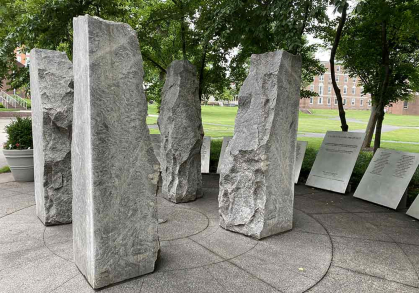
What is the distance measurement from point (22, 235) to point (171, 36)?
9024 mm

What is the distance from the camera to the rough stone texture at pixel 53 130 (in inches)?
182

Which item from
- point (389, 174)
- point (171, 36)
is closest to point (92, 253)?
point (389, 174)

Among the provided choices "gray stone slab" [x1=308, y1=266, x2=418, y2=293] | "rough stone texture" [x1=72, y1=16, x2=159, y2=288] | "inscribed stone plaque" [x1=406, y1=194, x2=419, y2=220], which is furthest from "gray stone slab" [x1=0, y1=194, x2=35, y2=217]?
"inscribed stone plaque" [x1=406, y1=194, x2=419, y2=220]

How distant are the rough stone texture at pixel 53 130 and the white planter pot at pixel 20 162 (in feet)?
9.63

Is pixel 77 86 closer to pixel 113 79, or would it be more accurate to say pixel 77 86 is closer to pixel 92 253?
pixel 113 79

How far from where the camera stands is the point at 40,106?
4629 millimetres

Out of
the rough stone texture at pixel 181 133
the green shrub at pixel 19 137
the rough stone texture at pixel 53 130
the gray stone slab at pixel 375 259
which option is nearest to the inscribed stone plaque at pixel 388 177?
the gray stone slab at pixel 375 259

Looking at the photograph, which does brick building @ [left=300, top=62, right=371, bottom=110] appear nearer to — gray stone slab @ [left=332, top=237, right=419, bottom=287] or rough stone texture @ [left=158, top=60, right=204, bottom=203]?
rough stone texture @ [left=158, top=60, right=204, bottom=203]

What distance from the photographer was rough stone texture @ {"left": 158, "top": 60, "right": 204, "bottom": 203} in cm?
606

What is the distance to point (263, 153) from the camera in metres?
4.28

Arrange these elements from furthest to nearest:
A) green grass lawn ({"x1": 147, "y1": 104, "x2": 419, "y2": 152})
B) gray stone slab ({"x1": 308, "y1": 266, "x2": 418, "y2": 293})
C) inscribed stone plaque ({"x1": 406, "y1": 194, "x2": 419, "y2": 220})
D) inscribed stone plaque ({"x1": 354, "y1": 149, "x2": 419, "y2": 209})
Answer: green grass lawn ({"x1": 147, "y1": 104, "x2": 419, "y2": 152}) → inscribed stone plaque ({"x1": 354, "y1": 149, "x2": 419, "y2": 209}) → inscribed stone plaque ({"x1": 406, "y1": 194, "x2": 419, "y2": 220}) → gray stone slab ({"x1": 308, "y1": 266, "x2": 418, "y2": 293})

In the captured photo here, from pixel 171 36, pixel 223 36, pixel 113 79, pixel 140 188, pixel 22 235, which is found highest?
pixel 171 36

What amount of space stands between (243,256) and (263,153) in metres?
1.42

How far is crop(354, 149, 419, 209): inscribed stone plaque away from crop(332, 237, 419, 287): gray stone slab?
2.04 metres
